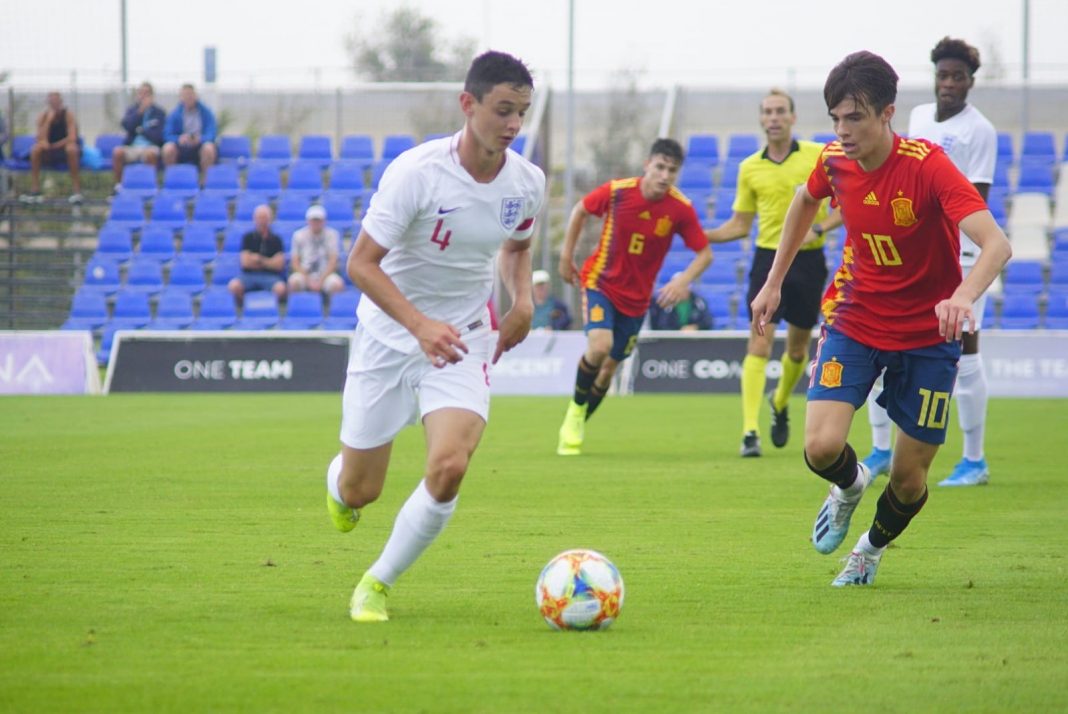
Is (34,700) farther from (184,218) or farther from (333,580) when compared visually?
(184,218)

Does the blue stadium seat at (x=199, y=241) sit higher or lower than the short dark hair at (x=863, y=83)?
lower

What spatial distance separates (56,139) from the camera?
25.4 meters

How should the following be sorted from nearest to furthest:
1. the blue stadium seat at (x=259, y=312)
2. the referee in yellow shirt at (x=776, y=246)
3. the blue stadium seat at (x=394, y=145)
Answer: the referee in yellow shirt at (x=776, y=246) → the blue stadium seat at (x=259, y=312) → the blue stadium seat at (x=394, y=145)

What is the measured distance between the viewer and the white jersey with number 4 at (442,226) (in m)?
5.90

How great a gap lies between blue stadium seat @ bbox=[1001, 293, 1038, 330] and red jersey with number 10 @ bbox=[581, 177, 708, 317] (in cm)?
1153

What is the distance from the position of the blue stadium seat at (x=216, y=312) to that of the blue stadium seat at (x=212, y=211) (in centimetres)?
240

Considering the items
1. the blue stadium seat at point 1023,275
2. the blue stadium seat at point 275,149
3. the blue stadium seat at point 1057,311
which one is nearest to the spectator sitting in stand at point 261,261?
the blue stadium seat at point 275,149

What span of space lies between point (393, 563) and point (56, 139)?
70.5 ft

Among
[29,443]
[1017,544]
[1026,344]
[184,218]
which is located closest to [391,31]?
[184,218]

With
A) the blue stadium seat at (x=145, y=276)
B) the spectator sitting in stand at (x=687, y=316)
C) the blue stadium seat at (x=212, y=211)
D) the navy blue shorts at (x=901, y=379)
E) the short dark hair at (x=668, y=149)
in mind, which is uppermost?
the short dark hair at (x=668, y=149)

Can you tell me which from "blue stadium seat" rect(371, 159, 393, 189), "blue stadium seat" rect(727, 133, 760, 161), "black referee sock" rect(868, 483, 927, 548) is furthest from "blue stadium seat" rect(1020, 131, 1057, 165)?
"black referee sock" rect(868, 483, 927, 548)

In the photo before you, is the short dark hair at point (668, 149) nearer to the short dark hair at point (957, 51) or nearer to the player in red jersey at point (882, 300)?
the short dark hair at point (957, 51)

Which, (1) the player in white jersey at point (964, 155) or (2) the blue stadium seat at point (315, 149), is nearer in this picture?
(1) the player in white jersey at point (964, 155)

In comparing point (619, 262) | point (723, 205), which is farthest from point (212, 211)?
point (619, 262)
